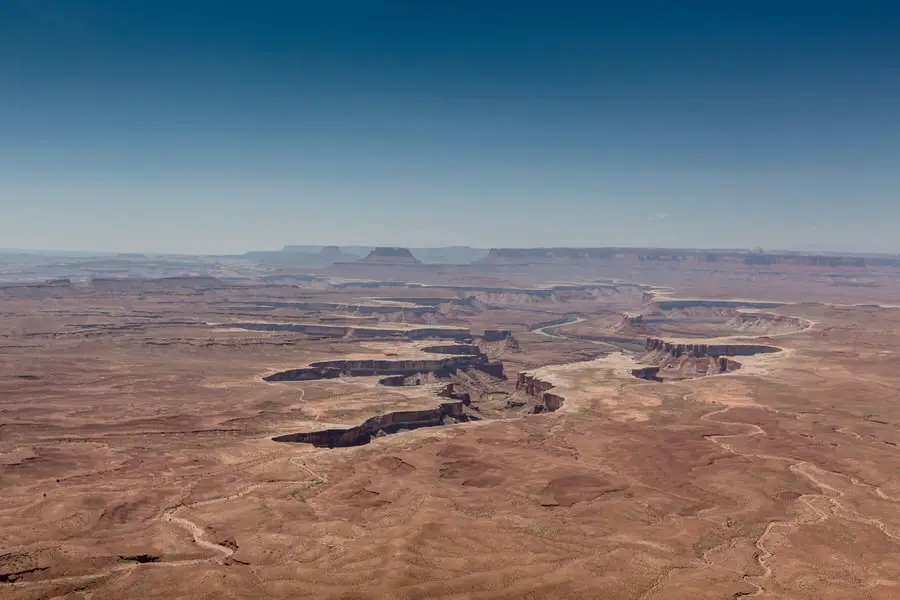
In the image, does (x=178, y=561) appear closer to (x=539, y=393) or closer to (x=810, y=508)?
(x=810, y=508)

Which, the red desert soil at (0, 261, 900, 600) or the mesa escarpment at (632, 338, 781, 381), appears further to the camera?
the mesa escarpment at (632, 338, 781, 381)

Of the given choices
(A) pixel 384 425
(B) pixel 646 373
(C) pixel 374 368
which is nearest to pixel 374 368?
(C) pixel 374 368

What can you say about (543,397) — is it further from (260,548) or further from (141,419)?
(260,548)

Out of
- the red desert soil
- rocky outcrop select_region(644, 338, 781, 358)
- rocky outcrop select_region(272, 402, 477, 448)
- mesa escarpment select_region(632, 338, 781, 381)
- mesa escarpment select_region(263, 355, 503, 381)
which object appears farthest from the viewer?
rocky outcrop select_region(644, 338, 781, 358)

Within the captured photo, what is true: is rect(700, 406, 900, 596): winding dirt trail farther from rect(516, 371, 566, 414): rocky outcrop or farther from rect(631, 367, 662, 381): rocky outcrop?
rect(631, 367, 662, 381): rocky outcrop

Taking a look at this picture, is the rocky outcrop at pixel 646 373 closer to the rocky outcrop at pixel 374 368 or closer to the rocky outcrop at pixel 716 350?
the rocky outcrop at pixel 716 350

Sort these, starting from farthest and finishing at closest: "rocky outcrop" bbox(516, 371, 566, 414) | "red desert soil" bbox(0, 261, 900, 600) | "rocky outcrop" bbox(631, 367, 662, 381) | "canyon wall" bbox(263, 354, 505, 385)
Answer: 1. "rocky outcrop" bbox(631, 367, 662, 381)
2. "canyon wall" bbox(263, 354, 505, 385)
3. "rocky outcrop" bbox(516, 371, 566, 414)
4. "red desert soil" bbox(0, 261, 900, 600)

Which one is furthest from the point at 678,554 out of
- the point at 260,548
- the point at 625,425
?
the point at 625,425

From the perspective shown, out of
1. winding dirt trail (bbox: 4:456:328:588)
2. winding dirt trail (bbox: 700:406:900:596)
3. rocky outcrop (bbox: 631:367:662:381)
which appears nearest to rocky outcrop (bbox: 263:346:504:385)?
rocky outcrop (bbox: 631:367:662:381)

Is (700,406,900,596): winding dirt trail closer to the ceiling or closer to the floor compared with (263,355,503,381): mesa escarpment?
closer to the ceiling

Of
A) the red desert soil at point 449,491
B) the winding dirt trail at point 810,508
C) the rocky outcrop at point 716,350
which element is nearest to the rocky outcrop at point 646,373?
the red desert soil at point 449,491
